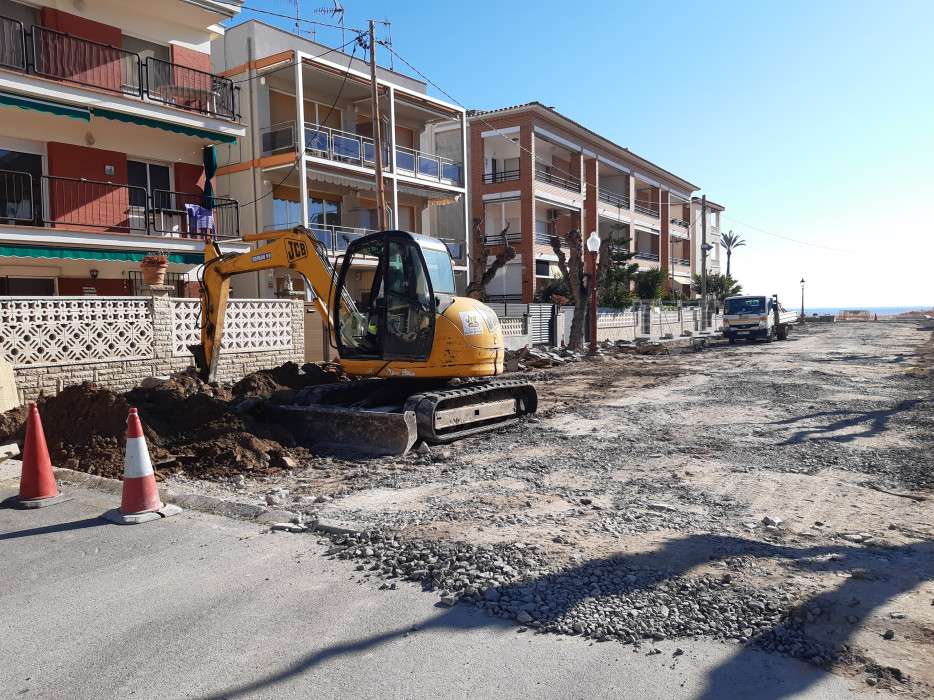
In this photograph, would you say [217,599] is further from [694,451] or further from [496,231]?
[496,231]

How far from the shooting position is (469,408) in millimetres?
9102

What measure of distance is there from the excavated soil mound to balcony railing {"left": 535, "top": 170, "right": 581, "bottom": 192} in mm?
28598

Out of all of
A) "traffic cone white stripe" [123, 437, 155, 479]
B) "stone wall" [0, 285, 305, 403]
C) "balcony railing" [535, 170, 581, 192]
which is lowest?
"traffic cone white stripe" [123, 437, 155, 479]

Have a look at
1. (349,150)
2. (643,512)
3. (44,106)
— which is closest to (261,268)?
(643,512)

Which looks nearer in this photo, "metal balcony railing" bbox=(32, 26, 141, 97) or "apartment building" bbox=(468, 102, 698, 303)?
"metal balcony railing" bbox=(32, 26, 141, 97)

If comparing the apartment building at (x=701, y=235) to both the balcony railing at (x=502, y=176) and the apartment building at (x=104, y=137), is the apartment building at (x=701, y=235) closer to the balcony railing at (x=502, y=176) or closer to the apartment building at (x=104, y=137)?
the balcony railing at (x=502, y=176)

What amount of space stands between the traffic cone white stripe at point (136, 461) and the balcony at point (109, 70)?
13.3 meters

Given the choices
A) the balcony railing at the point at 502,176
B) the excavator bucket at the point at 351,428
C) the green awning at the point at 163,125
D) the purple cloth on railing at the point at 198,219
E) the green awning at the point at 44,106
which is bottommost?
the excavator bucket at the point at 351,428

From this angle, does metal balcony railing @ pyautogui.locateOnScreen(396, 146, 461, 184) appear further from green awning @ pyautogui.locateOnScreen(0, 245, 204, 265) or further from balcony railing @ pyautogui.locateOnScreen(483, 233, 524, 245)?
green awning @ pyautogui.locateOnScreen(0, 245, 204, 265)

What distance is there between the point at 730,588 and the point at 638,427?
5.83 meters

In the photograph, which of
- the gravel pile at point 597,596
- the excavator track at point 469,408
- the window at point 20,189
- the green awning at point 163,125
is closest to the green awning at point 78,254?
the window at point 20,189

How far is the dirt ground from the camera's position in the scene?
3.89 metres

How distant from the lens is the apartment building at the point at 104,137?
600 inches

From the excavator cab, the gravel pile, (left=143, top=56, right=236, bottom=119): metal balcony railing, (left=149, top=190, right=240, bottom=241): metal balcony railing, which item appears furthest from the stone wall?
the gravel pile
